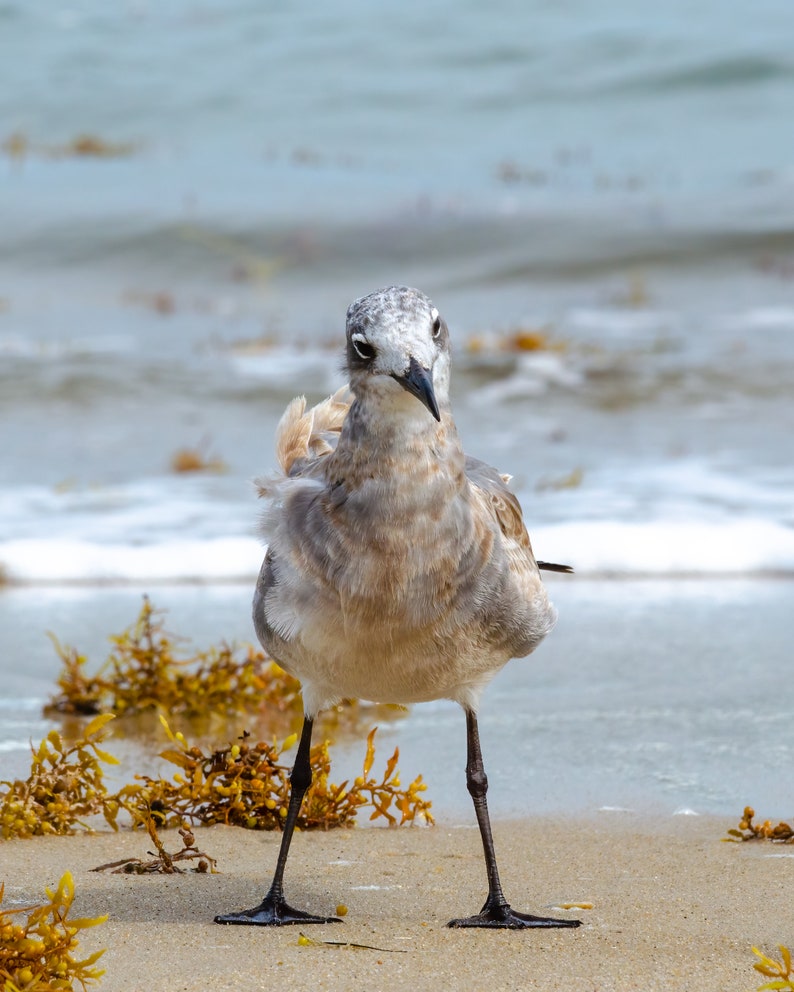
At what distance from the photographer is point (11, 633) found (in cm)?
738

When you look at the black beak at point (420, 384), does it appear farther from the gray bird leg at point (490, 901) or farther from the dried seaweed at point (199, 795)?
the dried seaweed at point (199, 795)

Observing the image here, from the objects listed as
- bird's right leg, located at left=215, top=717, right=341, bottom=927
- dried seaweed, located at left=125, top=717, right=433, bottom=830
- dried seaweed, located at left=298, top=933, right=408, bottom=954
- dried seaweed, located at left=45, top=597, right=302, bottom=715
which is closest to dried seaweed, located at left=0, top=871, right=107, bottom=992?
dried seaweed, located at left=298, top=933, right=408, bottom=954

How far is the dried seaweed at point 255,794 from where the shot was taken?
15.3 feet

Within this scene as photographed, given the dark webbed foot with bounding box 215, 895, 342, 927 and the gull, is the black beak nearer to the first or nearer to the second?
the gull

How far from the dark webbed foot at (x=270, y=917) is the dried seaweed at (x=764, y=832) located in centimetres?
137

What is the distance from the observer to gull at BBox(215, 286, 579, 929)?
3750 millimetres

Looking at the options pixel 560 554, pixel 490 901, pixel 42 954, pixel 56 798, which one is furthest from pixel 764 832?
pixel 560 554

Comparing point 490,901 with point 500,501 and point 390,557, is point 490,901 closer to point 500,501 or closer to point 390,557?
point 390,557

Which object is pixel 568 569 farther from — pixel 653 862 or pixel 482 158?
pixel 482 158

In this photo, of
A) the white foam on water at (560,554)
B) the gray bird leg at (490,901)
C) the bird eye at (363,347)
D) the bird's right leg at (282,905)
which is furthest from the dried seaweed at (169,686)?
the bird eye at (363,347)

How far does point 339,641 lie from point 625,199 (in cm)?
1646

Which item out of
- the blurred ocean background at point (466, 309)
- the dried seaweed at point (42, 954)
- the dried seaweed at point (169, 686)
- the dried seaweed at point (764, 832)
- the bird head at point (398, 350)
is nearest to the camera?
the dried seaweed at point (42, 954)

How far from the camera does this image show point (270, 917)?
3965mm

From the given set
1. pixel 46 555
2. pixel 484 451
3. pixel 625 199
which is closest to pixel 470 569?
pixel 46 555
